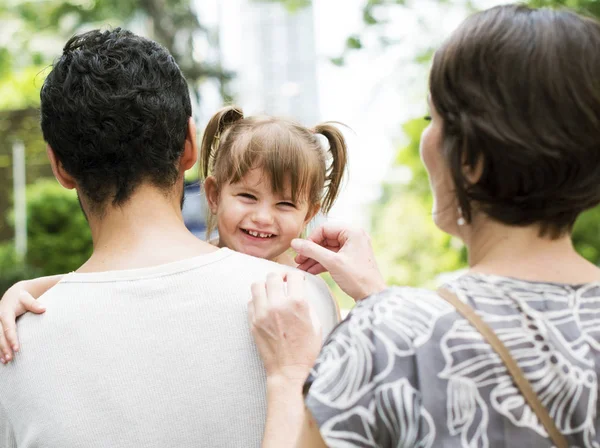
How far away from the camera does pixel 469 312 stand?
140 centimetres

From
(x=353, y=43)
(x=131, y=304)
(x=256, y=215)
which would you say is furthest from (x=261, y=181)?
(x=353, y=43)

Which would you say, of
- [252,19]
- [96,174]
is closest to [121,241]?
[96,174]

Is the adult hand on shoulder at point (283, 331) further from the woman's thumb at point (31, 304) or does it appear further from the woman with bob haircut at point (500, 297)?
the woman's thumb at point (31, 304)

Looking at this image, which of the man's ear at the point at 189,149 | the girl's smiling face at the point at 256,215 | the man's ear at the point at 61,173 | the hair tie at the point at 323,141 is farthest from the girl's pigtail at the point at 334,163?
the man's ear at the point at 61,173

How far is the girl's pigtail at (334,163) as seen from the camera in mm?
3047

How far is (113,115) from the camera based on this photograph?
1857mm

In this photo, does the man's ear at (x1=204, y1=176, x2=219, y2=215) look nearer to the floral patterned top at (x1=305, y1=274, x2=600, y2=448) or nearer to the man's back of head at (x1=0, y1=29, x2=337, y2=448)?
the man's back of head at (x1=0, y1=29, x2=337, y2=448)

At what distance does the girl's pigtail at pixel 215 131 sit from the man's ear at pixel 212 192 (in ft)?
0.25

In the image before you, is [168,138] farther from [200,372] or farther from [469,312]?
[469,312]

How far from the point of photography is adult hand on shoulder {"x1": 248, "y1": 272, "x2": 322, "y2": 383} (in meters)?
1.70

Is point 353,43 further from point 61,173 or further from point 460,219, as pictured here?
point 460,219

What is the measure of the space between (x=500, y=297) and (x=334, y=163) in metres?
1.68

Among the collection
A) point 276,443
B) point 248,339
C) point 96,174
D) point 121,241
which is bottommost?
point 276,443

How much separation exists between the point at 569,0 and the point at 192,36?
10.1m
